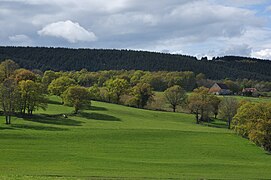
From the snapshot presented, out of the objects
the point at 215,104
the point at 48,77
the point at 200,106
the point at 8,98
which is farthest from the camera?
the point at 48,77

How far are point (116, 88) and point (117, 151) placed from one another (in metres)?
66.9

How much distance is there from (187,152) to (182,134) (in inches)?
659

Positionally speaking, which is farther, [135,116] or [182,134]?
[135,116]

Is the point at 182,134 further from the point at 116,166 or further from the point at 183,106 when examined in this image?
the point at 183,106

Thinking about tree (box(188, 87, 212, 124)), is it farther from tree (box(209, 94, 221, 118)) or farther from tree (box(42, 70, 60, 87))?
tree (box(42, 70, 60, 87))

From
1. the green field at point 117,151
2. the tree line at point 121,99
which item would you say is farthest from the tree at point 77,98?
the green field at point 117,151

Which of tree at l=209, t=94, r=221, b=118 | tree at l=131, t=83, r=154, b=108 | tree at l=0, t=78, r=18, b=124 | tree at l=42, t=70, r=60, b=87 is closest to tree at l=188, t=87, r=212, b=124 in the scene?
tree at l=209, t=94, r=221, b=118

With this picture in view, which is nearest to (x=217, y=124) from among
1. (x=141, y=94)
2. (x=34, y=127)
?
(x=141, y=94)

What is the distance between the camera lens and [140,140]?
74.1 metres

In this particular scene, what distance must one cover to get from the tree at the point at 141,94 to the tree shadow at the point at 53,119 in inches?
1438

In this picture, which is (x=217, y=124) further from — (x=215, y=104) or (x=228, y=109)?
(x=215, y=104)

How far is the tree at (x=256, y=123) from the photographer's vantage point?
76875 mm

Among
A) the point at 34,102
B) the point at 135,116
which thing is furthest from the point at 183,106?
the point at 34,102

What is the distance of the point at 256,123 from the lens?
262ft
